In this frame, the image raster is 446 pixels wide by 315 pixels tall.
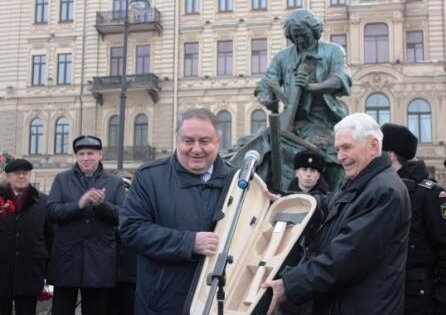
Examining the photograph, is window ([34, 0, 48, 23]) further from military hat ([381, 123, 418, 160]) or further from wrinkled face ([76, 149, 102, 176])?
military hat ([381, 123, 418, 160])

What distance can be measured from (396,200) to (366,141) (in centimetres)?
36

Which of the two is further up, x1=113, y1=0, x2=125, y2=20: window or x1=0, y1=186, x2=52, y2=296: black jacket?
x1=113, y1=0, x2=125, y2=20: window

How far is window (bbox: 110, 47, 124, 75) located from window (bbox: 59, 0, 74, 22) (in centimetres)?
343

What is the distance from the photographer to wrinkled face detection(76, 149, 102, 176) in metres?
4.68

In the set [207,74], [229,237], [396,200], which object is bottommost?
[229,237]

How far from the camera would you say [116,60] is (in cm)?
3441

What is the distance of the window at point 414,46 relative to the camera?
101ft

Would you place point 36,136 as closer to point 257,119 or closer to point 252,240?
point 257,119

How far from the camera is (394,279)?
8.82ft

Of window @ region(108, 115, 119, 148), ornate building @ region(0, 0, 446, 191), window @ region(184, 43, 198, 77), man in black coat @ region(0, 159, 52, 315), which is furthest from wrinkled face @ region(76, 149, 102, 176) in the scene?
window @ region(108, 115, 119, 148)

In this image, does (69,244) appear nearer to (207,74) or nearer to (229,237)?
(229,237)

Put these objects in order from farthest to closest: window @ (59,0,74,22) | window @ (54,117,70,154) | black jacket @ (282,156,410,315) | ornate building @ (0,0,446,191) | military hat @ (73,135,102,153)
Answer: window @ (59,0,74,22) → window @ (54,117,70,154) → ornate building @ (0,0,446,191) → military hat @ (73,135,102,153) → black jacket @ (282,156,410,315)

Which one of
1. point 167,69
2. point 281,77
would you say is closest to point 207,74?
point 167,69

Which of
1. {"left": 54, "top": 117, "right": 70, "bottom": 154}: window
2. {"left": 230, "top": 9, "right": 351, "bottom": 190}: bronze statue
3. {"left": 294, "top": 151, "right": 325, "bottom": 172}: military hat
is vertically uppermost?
{"left": 54, "top": 117, "right": 70, "bottom": 154}: window
